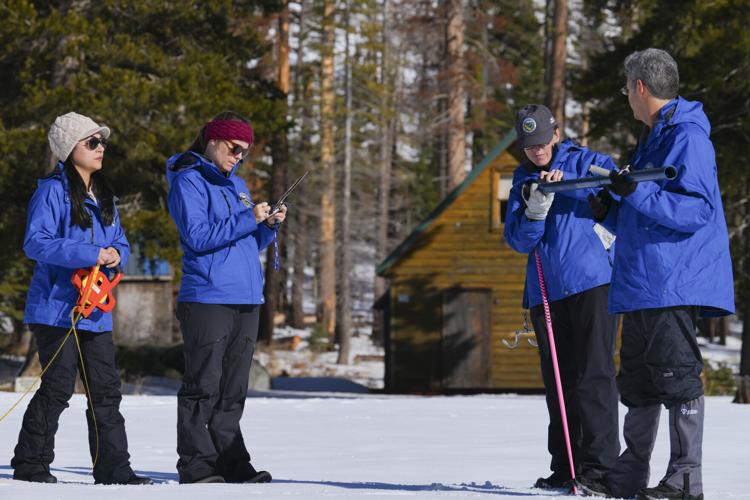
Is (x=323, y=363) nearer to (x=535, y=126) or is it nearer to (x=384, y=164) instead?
(x=384, y=164)

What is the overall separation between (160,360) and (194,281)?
21.0m

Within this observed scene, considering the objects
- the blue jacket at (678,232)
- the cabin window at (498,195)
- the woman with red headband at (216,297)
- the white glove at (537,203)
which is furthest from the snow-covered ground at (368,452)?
the cabin window at (498,195)

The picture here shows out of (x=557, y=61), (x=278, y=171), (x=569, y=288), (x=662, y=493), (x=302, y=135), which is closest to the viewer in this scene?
(x=662, y=493)

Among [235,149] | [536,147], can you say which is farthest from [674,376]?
[235,149]

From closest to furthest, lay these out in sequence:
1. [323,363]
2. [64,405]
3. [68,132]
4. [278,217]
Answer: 1. [278,217]
2. [64,405]
3. [68,132]
4. [323,363]

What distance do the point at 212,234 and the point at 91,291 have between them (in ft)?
2.35

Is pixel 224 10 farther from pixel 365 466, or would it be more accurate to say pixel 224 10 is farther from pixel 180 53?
pixel 365 466

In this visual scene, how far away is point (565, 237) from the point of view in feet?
20.1

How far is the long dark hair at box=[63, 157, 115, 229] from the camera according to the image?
657cm

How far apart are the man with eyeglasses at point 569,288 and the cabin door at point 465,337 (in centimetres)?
1960

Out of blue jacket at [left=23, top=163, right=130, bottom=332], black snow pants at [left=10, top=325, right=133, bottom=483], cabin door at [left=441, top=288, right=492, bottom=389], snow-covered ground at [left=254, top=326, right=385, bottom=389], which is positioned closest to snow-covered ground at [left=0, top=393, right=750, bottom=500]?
black snow pants at [left=10, top=325, right=133, bottom=483]

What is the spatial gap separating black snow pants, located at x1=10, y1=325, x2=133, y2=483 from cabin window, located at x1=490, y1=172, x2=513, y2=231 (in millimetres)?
19630

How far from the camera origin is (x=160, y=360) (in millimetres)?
26906

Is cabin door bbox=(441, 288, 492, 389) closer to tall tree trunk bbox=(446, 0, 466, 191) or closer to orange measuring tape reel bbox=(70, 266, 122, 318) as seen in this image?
tall tree trunk bbox=(446, 0, 466, 191)
